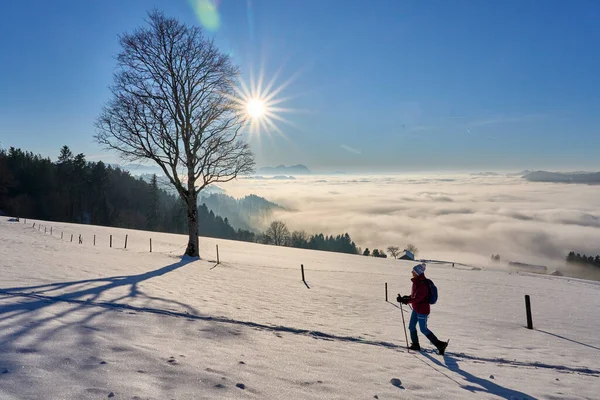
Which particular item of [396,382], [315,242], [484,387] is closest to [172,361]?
[396,382]

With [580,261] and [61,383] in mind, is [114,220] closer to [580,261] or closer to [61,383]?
[61,383]

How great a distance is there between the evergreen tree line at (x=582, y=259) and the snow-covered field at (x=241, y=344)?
478ft

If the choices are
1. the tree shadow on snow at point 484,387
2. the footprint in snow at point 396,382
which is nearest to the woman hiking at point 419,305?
the tree shadow on snow at point 484,387

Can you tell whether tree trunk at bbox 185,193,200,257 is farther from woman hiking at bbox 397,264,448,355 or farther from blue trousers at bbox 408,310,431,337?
blue trousers at bbox 408,310,431,337

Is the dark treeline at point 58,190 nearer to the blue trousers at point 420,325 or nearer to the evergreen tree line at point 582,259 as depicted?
the blue trousers at point 420,325

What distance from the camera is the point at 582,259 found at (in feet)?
425

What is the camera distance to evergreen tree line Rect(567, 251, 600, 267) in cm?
12288

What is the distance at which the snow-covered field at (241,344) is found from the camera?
15.2ft

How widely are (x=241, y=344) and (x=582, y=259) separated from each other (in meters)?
167

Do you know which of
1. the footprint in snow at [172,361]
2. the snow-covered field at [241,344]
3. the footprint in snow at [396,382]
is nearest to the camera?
the snow-covered field at [241,344]

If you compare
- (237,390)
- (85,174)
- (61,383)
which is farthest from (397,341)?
(85,174)

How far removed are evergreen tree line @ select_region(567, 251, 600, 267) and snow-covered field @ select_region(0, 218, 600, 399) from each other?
5732 inches

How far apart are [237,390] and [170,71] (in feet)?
68.1

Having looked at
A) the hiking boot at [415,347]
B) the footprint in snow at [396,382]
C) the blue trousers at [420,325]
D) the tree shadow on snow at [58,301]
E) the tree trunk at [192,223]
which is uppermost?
the tree trunk at [192,223]
